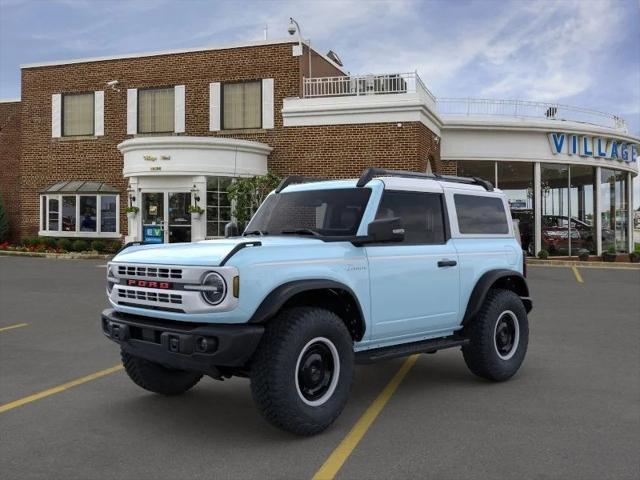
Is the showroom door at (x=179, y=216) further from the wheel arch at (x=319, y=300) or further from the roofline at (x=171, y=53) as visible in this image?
the wheel arch at (x=319, y=300)

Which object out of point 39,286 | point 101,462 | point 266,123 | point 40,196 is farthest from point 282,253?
point 40,196

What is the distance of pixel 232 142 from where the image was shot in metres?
21.9

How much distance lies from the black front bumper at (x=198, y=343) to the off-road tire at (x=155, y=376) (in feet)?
2.65

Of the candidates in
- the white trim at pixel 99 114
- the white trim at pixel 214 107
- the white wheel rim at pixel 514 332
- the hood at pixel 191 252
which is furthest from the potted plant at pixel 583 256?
the hood at pixel 191 252

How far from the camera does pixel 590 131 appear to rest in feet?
84.6

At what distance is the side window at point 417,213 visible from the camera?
5.59 meters

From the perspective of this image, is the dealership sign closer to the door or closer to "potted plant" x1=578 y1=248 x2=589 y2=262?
"potted plant" x1=578 y1=248 x2=589 y2=262

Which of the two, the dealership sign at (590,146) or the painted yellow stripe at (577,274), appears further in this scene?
the dealership sign at (590,146)

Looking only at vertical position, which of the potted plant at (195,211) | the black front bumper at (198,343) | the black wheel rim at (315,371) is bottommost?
the black wheel rim at (315,371)

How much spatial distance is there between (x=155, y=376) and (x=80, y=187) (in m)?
21.8

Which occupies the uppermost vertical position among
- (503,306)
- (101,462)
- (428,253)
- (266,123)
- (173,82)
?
(173,82)

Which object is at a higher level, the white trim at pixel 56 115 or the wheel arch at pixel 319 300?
the white trim at pixel 56 115

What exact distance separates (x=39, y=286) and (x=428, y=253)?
11.3m

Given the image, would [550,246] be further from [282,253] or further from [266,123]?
[282,253]
